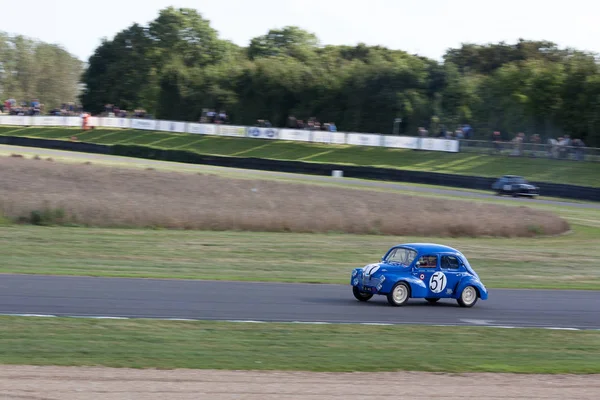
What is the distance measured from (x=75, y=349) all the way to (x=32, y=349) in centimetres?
51

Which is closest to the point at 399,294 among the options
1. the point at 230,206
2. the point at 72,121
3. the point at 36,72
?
the point at 230,206

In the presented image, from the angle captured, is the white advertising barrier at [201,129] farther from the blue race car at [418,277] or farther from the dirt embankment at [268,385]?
the dirt embankment at [268,385]

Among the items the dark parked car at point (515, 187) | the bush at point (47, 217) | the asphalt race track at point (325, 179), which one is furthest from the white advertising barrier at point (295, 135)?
the bush at point (47, 217)

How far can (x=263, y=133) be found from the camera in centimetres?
6347

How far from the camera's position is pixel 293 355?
1073 centimetres

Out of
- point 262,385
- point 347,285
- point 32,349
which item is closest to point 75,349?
point 32,349

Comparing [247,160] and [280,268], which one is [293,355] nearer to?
[280,268]

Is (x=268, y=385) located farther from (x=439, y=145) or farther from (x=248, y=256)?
(x=439, y=145)

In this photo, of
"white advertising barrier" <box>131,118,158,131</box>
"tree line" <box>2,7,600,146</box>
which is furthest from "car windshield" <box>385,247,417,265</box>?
"white advertising barrier" <box>131,118,158,131</box>

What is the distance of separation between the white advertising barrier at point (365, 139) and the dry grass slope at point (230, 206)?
82.1 ft

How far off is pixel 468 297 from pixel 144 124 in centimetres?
5808

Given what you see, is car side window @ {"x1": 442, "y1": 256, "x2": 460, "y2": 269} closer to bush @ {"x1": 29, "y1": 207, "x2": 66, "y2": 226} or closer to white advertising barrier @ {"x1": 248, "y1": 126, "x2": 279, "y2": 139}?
bush @ {"x1": 29, "y1": 207, "x2": 66, "y2": 226}

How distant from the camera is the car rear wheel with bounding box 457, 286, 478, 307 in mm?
15734

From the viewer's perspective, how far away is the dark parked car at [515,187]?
42594 millimetres
